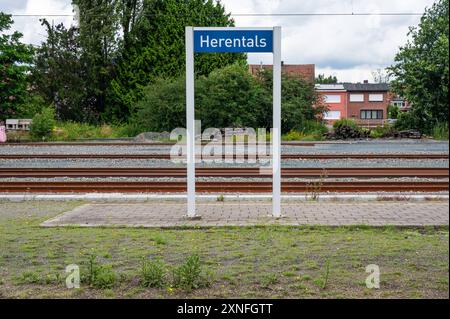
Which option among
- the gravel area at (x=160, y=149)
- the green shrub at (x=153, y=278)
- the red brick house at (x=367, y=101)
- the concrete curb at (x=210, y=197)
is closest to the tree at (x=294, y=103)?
the gravel area at (x=160, y=149)

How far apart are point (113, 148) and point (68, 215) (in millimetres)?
15772

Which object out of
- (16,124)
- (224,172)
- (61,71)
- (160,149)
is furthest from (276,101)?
(61,71)

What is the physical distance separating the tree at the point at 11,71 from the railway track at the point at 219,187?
27.0 metres

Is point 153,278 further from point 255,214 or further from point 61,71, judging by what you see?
point 61,71

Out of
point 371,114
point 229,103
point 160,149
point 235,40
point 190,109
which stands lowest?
point 160,149

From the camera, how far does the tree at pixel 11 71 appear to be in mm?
38366

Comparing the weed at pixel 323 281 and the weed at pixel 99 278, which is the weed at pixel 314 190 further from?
the weed at pixel 99 278

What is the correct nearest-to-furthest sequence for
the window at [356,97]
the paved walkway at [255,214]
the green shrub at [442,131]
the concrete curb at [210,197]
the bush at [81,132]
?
1. the green shrub at [442,131]
2. the paved walkway at [255,214]
3. the concrete curb at [210,197]
4. the bush at [81,132]
5. the window at [356,97]

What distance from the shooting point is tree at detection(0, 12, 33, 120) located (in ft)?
126

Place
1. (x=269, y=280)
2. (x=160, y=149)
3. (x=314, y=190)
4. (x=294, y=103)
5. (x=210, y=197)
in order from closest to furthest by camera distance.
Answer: (x=269, y=280)
(x=210, y=197)
(x=314, y=190)
(x=160, y=149)
(x=294, y=103)

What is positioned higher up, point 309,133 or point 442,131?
point 442,131

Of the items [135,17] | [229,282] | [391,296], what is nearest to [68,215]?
[229,282]

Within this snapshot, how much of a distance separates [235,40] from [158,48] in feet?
124

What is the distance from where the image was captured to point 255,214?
9.55 meters
